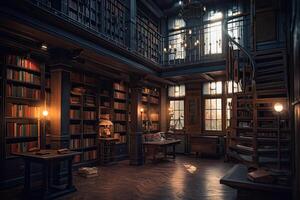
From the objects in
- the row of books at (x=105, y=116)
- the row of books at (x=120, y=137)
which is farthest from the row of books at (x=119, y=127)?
the row of books at (x=105, y=116)

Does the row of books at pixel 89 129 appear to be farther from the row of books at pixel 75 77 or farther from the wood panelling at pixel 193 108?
the wood panelling at pixel 193 108

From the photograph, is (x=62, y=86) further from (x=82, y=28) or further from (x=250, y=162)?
(x=250, y=162)

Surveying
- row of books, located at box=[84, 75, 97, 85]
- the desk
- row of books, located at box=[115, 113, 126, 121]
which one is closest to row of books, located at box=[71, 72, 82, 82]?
row of books, located at box=[84, 75, 97, 85]

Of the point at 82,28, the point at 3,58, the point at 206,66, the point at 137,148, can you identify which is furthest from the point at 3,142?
the point at 206,66

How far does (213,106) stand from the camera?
9.70 metres

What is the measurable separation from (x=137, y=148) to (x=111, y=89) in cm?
202

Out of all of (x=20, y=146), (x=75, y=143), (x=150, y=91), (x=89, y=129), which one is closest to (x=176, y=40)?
(x=150, y=91)

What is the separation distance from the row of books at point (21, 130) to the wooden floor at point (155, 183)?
1.19m

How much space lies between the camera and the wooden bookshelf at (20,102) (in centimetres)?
493

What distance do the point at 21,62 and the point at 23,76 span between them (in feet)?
0.97

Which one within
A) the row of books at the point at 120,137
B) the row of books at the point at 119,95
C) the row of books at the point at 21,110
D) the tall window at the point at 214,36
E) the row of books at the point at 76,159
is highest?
the tall window at the point at 214,36

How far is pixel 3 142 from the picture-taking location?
15.8ft

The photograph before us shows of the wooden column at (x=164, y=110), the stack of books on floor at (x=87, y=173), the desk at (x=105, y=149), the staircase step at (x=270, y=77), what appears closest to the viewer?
the staircase step at (x=270, y=77)

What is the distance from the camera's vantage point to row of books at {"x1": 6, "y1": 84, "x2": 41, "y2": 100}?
199 inches
